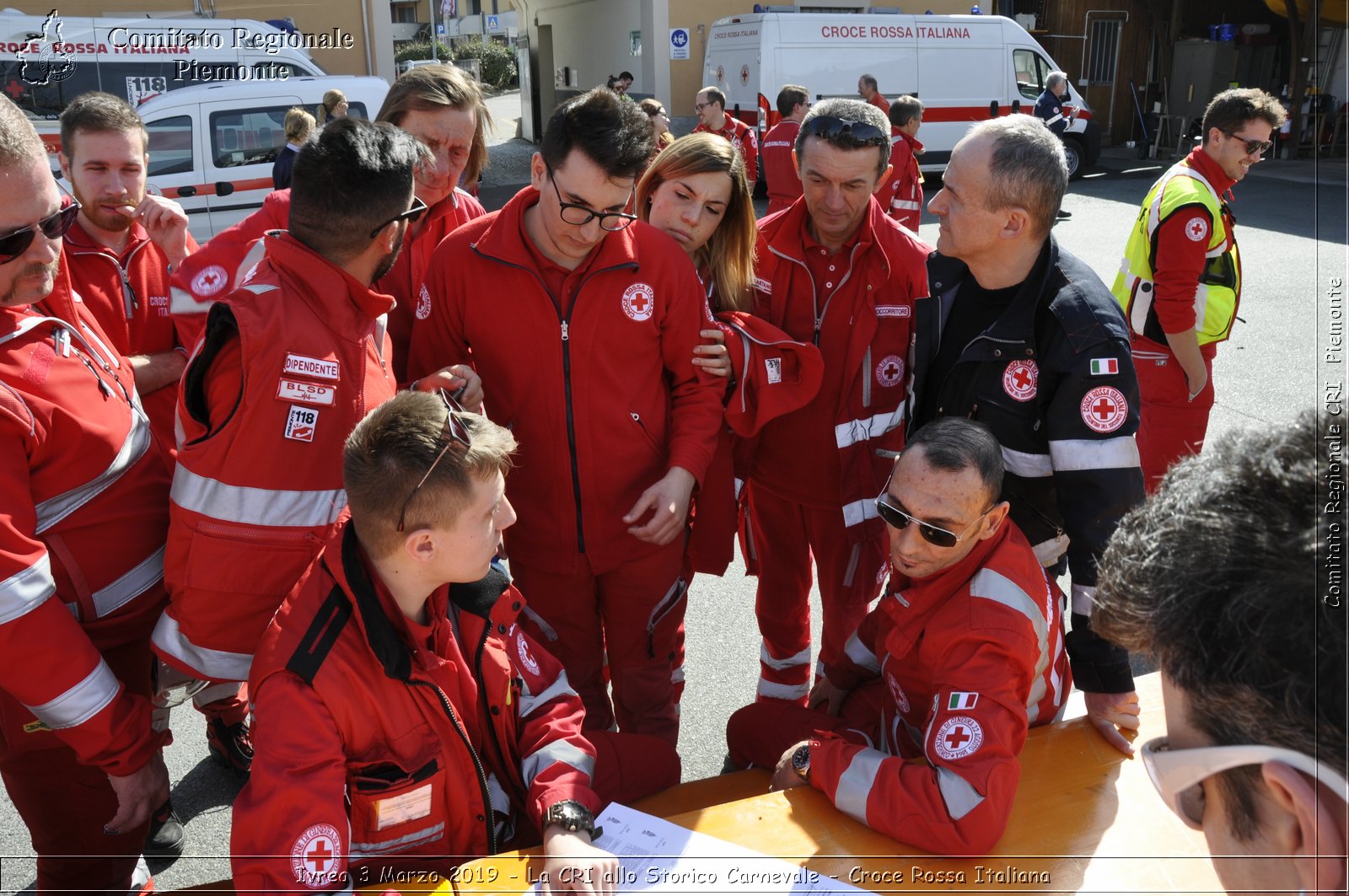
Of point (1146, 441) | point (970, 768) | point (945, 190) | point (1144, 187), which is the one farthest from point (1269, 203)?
point (970, 768)

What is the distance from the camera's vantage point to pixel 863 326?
10.0ft

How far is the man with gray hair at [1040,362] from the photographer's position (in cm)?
231

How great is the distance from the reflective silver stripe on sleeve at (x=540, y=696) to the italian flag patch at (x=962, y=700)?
84 cm

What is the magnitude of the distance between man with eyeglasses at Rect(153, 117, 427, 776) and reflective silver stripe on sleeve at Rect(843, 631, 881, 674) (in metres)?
1.40

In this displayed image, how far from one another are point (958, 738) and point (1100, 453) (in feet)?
2.69

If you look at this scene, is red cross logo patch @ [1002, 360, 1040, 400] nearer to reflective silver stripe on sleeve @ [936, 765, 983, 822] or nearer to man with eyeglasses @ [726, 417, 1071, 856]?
man with eyeglasses @ [726, 417, 1071, 856]

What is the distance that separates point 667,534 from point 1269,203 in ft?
50.6

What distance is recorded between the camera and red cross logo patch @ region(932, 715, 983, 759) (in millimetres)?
1928

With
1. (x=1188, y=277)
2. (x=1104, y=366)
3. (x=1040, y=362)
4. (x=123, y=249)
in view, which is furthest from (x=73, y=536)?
(x=1188, y=277)

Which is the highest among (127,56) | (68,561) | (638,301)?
(127,56)

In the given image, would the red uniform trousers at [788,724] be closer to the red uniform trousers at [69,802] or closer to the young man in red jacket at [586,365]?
the young man in red jacket at [586,365]

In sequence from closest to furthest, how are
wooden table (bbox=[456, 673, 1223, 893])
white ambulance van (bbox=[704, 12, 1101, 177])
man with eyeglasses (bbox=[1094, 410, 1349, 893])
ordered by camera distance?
man with eyeglasses (bbox=[1094, 410, 1349, 893]) → wooden table (bbox=[456, 673, 1223, 893]) → white ambulance van (bbox=[704, 12, 1101, 177])

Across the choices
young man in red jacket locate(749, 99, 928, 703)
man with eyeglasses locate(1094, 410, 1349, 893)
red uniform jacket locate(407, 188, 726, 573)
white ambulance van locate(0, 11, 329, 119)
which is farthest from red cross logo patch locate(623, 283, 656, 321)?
white ambulance van locate(0, 11, 329, 119)

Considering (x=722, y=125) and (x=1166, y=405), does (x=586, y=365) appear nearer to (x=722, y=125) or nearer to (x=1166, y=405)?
(x=1166, y=405)
